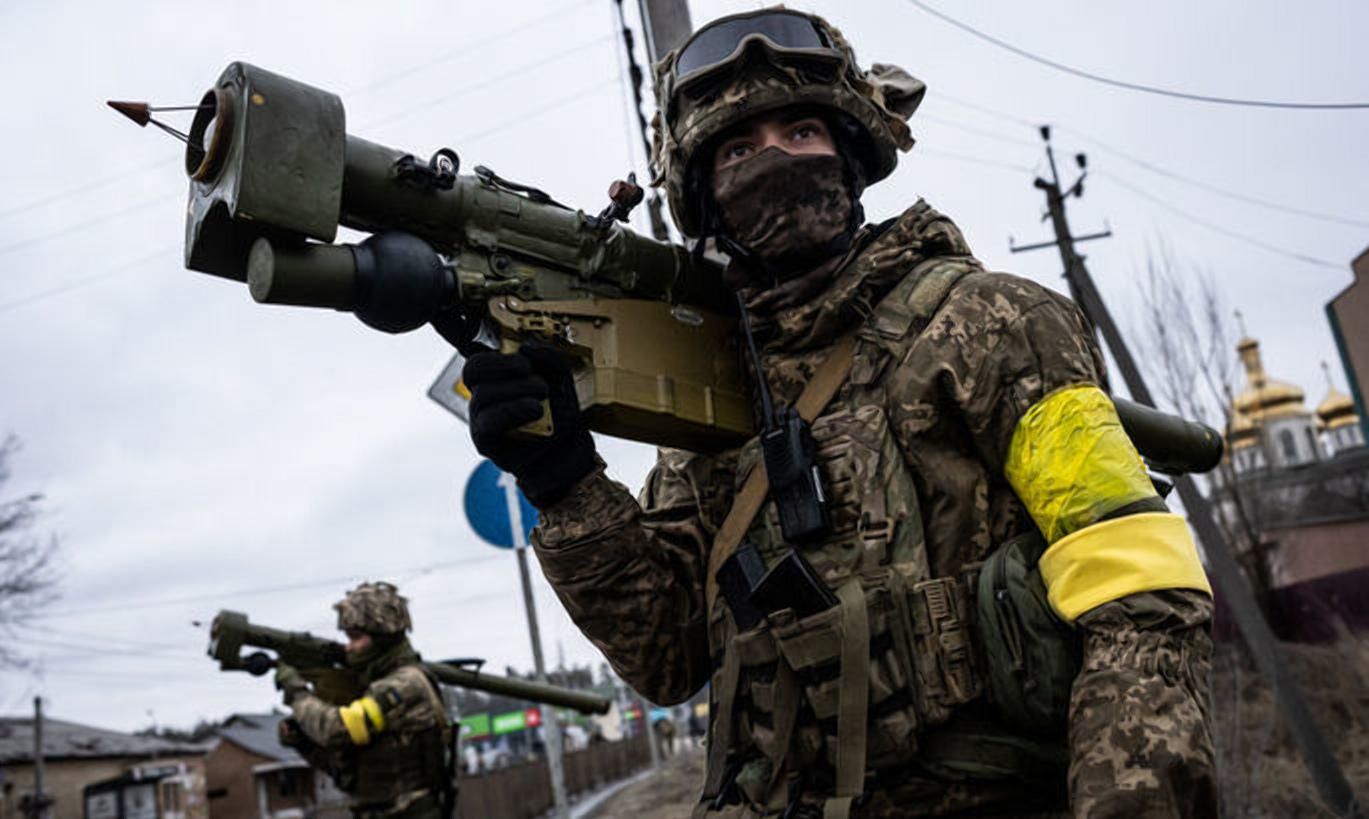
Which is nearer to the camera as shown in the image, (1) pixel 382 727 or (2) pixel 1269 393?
(1) pixel 382 727

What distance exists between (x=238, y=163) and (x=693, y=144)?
0.99m

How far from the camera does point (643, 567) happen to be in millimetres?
2395

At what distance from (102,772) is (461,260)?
44.1 metres

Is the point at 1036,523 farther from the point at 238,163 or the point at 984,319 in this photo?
the point at 238,163

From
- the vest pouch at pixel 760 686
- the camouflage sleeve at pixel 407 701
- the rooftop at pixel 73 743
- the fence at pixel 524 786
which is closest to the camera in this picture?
the vest pouch at pixel 760 686

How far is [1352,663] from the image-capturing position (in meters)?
16.5

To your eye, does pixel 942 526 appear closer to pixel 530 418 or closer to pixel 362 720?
pixel 530 418

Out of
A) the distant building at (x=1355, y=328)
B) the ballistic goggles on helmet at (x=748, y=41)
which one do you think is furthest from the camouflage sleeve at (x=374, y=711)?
the distant building at (x=1355, y=328)

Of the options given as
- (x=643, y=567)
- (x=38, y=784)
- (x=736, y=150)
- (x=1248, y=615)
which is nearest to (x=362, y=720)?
(x=643, y=567)

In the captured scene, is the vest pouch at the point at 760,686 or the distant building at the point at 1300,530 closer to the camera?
the vest pouch at the point at 760,686

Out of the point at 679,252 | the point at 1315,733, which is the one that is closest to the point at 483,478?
the point at 679,252

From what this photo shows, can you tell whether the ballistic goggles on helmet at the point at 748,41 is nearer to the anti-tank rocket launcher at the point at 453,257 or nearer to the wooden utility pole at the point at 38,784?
the anti-tank rocket launcher at the point at 453,257

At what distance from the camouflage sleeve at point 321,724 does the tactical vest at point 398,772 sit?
0.23 metres

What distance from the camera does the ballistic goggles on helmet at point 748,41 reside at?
7.73ft
